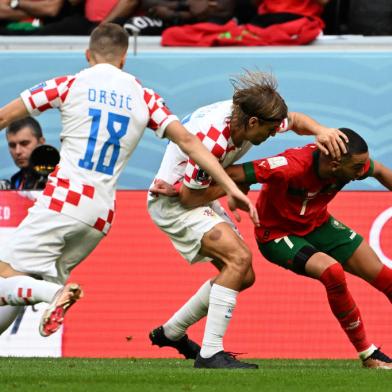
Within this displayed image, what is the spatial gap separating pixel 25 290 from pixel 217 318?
1.26 meters

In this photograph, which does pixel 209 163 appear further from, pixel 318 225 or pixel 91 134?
pixel 318 225

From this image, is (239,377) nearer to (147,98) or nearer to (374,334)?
(147,98)

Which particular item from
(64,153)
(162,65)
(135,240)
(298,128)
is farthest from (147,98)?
(162,65)

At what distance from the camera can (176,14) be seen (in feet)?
42.9

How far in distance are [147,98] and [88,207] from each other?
77 cm

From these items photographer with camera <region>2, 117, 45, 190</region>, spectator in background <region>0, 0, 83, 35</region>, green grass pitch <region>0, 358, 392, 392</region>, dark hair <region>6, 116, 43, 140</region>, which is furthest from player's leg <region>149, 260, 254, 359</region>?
spectator in background <region>0, 0, 83, 35</region>

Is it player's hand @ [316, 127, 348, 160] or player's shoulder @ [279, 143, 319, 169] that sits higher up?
player's hand @ [316, 127, 348, 160]

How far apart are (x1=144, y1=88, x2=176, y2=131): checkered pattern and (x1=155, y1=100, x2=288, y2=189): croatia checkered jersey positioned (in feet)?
1.16

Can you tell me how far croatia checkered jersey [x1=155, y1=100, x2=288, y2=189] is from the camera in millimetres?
8008

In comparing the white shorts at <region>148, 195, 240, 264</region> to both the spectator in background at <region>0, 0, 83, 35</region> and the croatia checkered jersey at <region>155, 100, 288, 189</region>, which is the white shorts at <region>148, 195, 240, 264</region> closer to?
the croatia checkered jersey at <region>155, 100, 288, 189</region>

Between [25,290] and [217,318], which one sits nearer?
[25,290]

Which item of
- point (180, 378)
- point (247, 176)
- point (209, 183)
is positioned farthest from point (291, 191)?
point (180, 378)

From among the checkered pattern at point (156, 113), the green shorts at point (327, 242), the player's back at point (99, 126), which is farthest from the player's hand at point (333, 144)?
the player's back at point (99, 126)

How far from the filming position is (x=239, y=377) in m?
7.27
